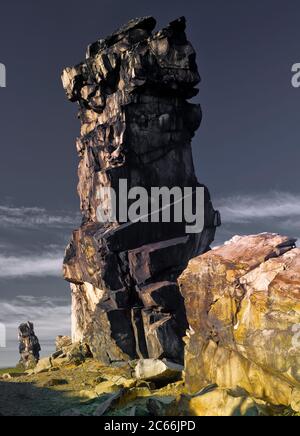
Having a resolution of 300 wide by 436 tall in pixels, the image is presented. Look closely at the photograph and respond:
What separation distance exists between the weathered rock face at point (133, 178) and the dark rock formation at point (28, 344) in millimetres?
34597

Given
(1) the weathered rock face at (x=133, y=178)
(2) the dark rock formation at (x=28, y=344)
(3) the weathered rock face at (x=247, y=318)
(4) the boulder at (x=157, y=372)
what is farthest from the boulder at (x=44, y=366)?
(2) the dark rock formation at (x=28, y=344)

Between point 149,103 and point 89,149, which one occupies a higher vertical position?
point 149,103

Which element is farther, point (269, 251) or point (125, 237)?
point (125, 237)

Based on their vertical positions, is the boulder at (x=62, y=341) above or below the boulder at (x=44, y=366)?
below

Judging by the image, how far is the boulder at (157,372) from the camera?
5078 centimetres

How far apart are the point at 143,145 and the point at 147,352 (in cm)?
4218

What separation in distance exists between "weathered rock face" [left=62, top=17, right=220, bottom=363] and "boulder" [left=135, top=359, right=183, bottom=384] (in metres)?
18.5

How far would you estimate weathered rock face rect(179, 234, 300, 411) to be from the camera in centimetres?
2969

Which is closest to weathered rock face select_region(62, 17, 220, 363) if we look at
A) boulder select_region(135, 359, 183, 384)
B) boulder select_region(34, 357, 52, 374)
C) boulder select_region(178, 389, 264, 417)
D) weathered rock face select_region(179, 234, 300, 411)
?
boulder select_region(34, 357, 52, 374)

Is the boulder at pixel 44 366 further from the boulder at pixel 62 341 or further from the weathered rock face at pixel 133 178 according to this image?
the boulder at pixel 62 341

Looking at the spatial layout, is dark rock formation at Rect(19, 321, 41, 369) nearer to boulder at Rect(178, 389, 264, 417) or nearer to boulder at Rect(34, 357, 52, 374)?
boulder at Rect(34, 357, 52, 374)

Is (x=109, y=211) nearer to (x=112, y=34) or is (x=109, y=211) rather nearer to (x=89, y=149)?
(x=89, y=149)
